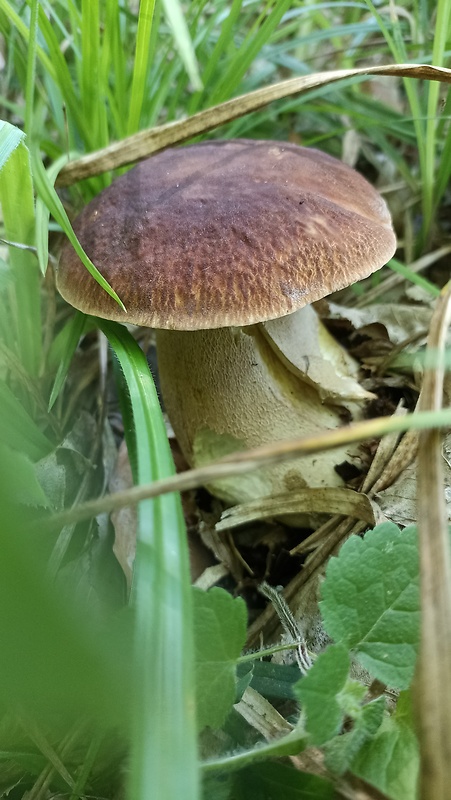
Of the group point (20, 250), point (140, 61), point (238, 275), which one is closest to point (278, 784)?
point (238, 275)

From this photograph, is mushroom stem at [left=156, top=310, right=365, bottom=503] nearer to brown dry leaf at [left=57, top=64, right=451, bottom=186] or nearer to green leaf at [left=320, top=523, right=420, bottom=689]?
brown dry leaf at [left=57, top=64, right=451, bottom=186]

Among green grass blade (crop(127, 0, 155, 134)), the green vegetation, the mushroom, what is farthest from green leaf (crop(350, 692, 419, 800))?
green grass blade (crop(127, 0, 155, 134))

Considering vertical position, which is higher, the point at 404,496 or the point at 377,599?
the point at 377,599

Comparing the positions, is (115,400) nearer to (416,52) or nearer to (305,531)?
(305,531)

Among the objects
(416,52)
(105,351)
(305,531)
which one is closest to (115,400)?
(105,351)

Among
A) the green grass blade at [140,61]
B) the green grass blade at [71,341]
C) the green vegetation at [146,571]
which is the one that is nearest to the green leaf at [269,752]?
the green vegetation at [146,571]

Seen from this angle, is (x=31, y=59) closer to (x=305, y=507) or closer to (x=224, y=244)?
(x=224, y=244)
